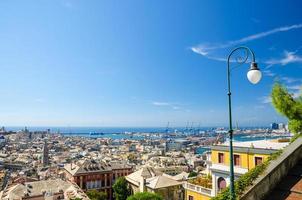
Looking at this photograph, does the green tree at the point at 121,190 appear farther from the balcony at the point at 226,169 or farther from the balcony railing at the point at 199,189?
the balcony at the point at 226,169

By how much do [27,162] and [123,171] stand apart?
7769cm

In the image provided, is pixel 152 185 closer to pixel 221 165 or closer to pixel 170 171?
pixel 221 165

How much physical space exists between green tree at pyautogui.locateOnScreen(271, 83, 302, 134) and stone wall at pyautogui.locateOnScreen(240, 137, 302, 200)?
19.4 feet

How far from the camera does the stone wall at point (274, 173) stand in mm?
8208

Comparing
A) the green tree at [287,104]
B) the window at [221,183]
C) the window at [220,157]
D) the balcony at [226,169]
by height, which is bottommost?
the window at [221,183]

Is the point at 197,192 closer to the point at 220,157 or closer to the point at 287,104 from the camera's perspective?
the point at 220,157

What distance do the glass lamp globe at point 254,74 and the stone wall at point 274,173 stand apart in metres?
3.24

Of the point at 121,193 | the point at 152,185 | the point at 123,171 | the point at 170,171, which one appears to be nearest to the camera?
the point at 152,185

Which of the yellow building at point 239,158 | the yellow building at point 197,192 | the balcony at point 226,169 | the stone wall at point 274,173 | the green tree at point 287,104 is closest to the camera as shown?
the stone wall at point 274,173

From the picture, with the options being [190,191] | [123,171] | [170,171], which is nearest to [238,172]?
[190,191]

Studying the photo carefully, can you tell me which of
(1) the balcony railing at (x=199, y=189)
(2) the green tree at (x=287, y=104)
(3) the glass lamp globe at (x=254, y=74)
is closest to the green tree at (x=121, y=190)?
(1) the balcony railing at (x=199, y=189)

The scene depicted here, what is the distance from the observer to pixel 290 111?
1628 cm

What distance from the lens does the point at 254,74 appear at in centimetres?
716

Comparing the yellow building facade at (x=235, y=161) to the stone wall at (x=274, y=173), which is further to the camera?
the yellow building facade at (x=235, y=161)
